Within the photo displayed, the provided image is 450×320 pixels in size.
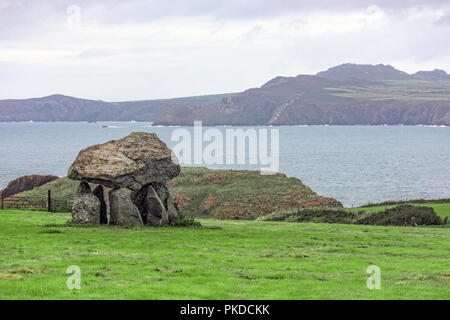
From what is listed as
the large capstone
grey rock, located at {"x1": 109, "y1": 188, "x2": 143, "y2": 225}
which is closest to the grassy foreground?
grey rock, located at {"x1": 109, "y1": 188, "x2": 143, "y2": 225}

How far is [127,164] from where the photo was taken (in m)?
38.4

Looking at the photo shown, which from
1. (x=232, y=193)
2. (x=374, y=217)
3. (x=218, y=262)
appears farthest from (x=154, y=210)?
(x=232, y=193)

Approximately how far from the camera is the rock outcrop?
80.4m

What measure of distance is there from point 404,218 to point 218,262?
1060 inches

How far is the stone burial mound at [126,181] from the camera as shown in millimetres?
37688

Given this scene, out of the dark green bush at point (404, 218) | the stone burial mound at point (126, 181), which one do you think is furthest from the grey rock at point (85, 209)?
the dark green bush at point (404, 218)

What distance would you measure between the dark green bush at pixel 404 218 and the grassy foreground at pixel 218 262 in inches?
255

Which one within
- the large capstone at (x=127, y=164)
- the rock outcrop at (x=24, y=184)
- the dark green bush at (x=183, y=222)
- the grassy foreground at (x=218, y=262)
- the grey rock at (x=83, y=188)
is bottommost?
the rock outcrop at (x=24, y=184)

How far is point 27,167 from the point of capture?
180 m

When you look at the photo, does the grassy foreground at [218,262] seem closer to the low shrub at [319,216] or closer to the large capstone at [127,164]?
the large capstone at [127,164]

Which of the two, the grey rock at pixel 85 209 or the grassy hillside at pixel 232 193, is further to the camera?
the grassy hillside at pixel 232 193

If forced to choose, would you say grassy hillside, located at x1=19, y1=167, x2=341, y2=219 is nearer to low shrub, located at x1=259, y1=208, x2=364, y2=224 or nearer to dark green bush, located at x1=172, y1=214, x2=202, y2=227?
low shrub, located at x1=259, y1=208, x2=364, y2=224

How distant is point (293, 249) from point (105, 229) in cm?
1187
